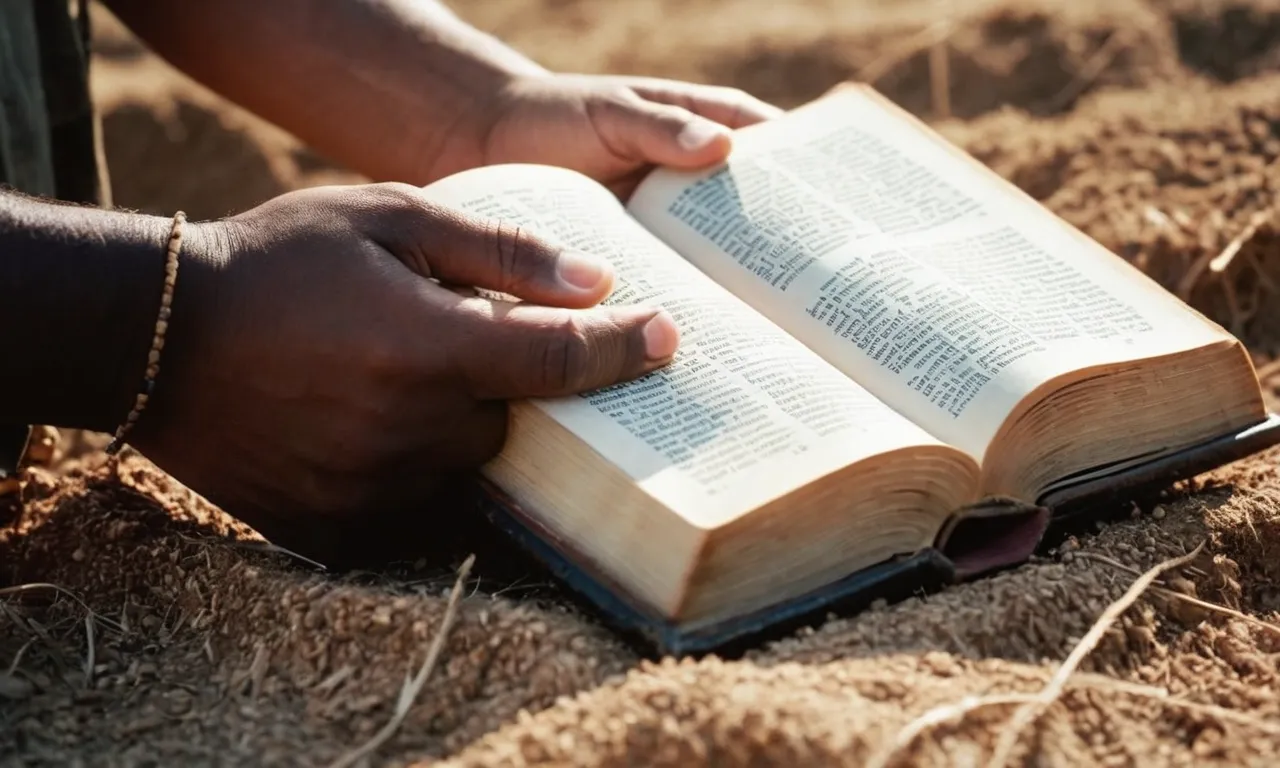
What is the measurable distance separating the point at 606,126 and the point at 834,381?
2.07 ft

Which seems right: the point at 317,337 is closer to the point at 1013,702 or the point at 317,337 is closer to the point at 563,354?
the point at 563,354

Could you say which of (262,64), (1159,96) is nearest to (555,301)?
(262,64)

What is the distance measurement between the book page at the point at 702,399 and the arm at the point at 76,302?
36 centimetres

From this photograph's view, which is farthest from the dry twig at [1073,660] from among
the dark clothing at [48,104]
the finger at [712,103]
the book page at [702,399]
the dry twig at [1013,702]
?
the dark clothing at [48,104]

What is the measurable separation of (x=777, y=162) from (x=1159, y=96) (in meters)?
1.57

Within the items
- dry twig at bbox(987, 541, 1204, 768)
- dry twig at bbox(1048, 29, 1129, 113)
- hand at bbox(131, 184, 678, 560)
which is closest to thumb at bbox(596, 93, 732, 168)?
hand at bbox(131, 184, 678, 560)

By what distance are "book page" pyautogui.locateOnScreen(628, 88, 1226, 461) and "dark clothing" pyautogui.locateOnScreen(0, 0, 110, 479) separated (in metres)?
0.94

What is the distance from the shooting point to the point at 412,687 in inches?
55.7

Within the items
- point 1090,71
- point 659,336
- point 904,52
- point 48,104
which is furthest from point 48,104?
point 1090,71

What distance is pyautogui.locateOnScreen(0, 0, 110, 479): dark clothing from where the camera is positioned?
217cm

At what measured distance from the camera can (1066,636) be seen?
4.94 feet

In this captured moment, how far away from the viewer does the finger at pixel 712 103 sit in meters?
2.15

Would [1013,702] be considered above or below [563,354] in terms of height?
below

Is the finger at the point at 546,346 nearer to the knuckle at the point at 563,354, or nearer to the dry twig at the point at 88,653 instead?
the knuckle at the point at 563,354
